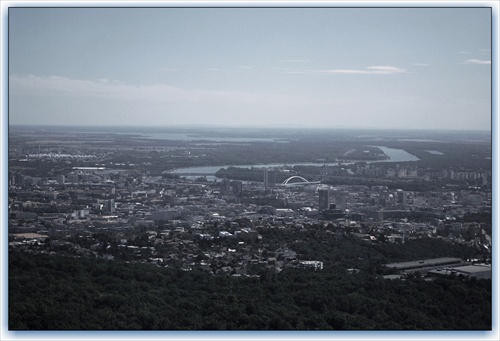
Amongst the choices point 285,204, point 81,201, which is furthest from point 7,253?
point 285,204

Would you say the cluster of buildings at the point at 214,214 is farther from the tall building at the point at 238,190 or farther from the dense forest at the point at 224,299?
the dense forest at the point at 224,299

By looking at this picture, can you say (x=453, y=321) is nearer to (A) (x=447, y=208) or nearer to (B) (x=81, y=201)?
(A) (x=447, y=208)

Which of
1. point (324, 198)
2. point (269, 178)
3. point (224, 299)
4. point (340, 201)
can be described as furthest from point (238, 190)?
point (224, 299)

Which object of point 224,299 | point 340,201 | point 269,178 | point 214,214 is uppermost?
point 269,178

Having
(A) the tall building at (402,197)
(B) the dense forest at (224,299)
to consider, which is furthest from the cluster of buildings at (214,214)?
(B) the dense forest at (224,299)

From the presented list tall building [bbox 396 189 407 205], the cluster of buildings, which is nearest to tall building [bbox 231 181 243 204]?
the cluster of buildings

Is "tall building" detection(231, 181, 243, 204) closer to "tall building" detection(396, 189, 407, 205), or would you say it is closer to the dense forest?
the dense forest

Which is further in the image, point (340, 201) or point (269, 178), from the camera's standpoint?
point (269, 178)

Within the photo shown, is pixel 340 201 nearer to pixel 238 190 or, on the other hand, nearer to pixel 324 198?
pixel 324 198
